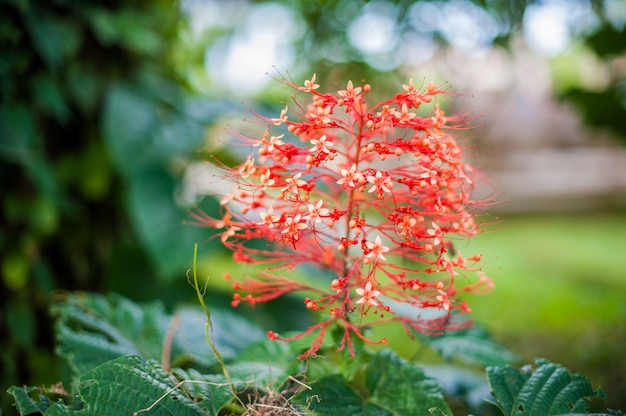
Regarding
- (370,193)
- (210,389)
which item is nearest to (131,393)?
(210,389)

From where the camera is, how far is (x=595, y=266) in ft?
11.7

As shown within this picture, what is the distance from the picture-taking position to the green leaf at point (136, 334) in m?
0.92

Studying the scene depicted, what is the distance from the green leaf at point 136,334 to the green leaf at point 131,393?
0.17 meters

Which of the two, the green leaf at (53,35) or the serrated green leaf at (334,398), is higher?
the green leaf at (53,35)

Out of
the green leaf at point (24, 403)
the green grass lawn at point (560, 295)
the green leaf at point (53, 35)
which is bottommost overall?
the green leaf at point (24, 403)

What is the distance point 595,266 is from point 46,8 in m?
3.43

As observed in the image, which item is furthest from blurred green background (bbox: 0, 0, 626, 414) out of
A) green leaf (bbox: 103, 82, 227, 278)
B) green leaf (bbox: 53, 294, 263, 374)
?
green leaf (bbox: 53, 294, 263, 374)

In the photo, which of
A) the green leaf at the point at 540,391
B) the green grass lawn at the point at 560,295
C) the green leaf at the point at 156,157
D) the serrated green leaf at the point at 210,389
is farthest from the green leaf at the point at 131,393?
the green leaf at the point at 156,157

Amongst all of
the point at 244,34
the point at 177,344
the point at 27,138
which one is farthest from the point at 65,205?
the point at 244,34

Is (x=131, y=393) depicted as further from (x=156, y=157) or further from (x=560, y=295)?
(x=560, y=295)

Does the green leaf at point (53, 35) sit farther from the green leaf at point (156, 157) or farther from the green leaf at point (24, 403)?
the green leaf at point (24, 403)

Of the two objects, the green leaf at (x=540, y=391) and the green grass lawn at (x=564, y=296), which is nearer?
the green leaf at (x=540, y=391)

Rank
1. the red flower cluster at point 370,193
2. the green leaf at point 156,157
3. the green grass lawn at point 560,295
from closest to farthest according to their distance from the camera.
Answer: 1. the red flower cluster at point 370,193
2. the green leaf at point 156,157
3. the green grass lawn at point 560,295

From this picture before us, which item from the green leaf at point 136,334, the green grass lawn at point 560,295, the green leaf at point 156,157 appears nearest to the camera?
the green leaf at point 136,334
